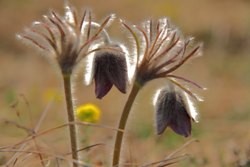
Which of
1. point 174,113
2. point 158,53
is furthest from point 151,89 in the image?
point 158,53

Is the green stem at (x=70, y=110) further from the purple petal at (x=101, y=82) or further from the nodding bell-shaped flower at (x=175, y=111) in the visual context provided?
the nodding bell-shaped flower at (x=175, y=111)

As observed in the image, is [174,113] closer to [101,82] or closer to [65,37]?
[101,82]

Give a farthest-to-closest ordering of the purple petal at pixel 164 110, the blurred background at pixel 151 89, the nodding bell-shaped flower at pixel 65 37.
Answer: the blurred background at pixel 151 89 → the purple petal at pixel 164 110 → the nodding bell-shaped flower at pixel 65 37

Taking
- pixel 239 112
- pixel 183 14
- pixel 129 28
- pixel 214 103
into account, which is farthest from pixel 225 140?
pixel 183 14

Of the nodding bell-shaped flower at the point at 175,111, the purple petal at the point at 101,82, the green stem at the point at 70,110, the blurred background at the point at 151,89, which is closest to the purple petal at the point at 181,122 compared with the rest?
the nodding bell-shaped flower at the point at 175,111

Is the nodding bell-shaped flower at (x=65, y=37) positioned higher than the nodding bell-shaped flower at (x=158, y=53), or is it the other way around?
the nodding bell-shaped flower at (x=65, y=37)

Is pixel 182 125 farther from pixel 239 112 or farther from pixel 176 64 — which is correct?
pixel 239 112

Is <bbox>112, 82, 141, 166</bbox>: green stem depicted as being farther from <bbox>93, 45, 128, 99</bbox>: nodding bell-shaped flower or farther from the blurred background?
the blurred background
